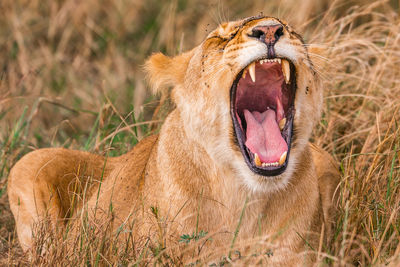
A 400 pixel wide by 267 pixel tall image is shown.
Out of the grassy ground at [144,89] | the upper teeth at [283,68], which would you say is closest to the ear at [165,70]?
the grassy ground at [144,89]

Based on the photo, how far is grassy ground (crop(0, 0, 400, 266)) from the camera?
3.28 metres

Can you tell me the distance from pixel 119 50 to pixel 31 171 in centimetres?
376

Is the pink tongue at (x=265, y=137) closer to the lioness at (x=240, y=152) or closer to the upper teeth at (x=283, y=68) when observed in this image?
the lioness at (x=240, y=152)

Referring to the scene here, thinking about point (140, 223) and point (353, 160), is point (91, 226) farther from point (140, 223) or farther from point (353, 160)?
point (353, 160)

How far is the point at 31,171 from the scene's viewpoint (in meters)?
4.04

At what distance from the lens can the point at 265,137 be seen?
10.5 feet

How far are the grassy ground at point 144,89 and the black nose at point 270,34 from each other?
0.39 metres

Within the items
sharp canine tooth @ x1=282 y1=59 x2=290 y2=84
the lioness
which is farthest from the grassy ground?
sharp canine tooth @ x1=282 y1=59 x2=290 y2=84

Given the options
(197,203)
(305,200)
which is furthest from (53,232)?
(305,200)

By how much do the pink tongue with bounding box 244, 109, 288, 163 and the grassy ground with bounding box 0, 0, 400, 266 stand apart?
38 cm

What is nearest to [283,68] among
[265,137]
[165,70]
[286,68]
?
[286,68]

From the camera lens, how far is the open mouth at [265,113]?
306 cm

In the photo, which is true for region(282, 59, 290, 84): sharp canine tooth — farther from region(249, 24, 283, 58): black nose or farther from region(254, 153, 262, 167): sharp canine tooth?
region(254, 153, 262, 167): sharp canine tooth

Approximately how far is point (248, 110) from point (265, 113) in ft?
0.26
